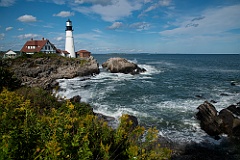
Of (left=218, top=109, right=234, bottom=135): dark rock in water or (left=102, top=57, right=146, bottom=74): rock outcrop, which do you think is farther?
(left=102, top=57, right=146, bottom=74): rock outcrop

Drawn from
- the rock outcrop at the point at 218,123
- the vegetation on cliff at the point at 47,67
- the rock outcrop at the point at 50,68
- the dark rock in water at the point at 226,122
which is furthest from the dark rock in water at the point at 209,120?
the vegetation on cliff at the point at 47,67

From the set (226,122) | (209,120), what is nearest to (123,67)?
(209,120)

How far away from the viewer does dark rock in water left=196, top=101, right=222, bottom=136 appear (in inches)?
582

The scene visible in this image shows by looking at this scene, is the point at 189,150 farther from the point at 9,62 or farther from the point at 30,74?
the point at 9,62

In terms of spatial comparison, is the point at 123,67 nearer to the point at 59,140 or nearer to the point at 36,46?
the point at 36,46

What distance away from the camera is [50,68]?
41.9 m

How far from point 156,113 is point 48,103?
12343mm

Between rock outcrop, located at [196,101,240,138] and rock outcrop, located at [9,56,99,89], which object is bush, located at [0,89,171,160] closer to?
rock outcrop, located at [196,101,240,138]

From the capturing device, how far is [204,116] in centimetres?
1678

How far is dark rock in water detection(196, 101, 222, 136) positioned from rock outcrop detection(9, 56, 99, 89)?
2936 centimetres

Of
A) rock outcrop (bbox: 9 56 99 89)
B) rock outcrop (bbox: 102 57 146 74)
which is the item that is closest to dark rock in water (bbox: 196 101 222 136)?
→ rock outcrop (bbox: 9 56 99 89)

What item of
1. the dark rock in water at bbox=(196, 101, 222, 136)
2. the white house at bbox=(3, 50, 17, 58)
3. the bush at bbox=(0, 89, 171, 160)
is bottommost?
the dark rock in water at bbox=(196, 101, 222, 136)

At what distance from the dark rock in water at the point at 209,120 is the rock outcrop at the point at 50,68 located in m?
29.4

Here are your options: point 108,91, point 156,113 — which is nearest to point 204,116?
point 156,113
